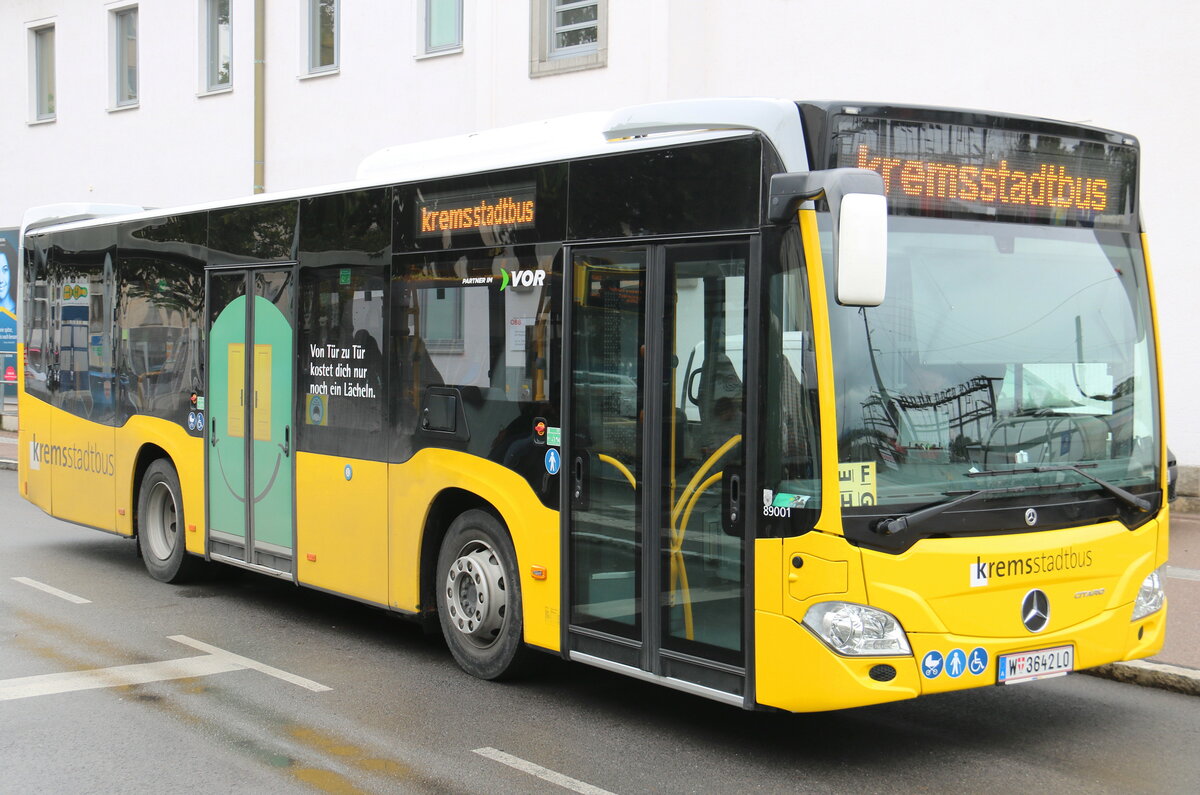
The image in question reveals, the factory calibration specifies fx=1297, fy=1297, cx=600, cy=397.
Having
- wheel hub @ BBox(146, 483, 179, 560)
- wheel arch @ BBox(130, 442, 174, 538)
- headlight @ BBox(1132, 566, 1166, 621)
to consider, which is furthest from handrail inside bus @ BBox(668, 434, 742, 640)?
wheel arch @ BBox(130, 442, 174, 538)

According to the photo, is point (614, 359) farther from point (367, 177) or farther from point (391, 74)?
point (391, 74)

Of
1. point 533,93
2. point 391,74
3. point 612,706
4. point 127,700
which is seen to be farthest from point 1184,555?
point 391,74

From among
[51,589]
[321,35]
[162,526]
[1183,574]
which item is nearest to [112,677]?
[51,589]

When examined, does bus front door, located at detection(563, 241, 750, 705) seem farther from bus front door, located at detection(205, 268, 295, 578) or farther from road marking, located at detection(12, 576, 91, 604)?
road marking, located at detection(12, 576, 91, 604)

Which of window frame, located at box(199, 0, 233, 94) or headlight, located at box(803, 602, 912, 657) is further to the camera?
window frame, located at box(199, 0, 233, 94)

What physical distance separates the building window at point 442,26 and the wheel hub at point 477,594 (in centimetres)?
1237

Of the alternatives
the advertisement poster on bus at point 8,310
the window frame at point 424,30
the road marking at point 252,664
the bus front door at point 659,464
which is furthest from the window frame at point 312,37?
the bus front door at point 659,464

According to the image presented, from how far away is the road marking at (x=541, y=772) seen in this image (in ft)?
17.8

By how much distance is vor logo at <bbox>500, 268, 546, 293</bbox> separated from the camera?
6.79m

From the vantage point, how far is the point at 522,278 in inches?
272

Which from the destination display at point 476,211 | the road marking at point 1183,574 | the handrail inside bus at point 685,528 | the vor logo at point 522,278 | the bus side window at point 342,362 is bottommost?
the road marking at point 1183,574

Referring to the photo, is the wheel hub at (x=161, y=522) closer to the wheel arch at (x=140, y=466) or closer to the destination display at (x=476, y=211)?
the wheel arch at (x=140, y=466)

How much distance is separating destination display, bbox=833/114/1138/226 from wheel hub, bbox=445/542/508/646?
304 centimetres

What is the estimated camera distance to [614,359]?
6324 millimetres
